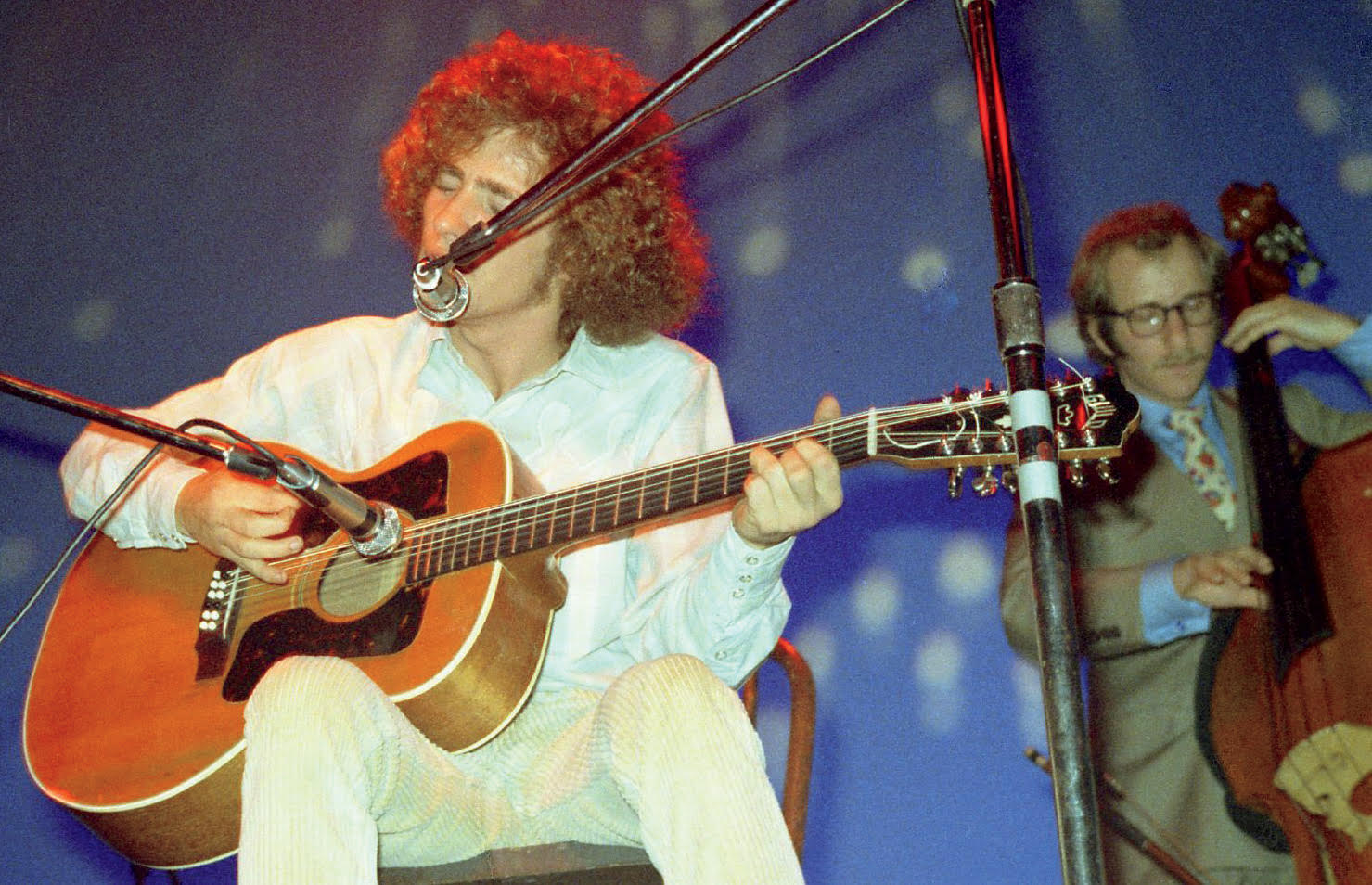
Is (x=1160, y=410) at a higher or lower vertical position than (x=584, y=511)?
higher

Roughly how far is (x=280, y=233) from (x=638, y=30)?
3.36ft

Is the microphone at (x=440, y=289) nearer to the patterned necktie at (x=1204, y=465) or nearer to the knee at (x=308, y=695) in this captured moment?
the knee at (x=308, y=695)

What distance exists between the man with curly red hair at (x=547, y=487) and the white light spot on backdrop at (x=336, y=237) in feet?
1.19

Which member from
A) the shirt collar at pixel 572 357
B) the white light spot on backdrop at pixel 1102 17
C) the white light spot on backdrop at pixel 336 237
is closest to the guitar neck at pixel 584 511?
the shirt collar at pixel 572 357

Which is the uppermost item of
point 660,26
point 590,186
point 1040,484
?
point 660,26

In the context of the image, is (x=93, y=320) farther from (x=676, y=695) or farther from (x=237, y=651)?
(x=676, y=695)

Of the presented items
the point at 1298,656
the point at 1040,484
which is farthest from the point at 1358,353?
the point at 1040,484

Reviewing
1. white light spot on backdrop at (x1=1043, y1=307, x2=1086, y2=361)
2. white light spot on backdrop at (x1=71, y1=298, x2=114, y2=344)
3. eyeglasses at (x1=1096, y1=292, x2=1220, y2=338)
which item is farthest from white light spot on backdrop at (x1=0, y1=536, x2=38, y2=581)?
eyeglasses at (x1=1096, y1=292, x2=1220, y2=338)

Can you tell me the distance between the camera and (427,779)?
58.7 inches

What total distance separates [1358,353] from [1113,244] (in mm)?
477

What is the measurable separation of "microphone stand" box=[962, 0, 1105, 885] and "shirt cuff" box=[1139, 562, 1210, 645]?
4.19 feet

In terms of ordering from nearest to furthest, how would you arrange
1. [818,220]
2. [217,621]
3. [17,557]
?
[217,621]
[818,220]
[17,557]

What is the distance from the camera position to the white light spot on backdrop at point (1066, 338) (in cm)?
238

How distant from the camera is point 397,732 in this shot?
1.41m
